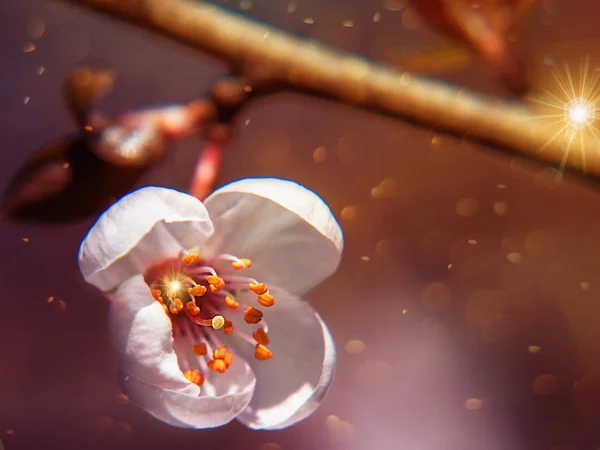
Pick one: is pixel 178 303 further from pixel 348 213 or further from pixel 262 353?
pixel 348 213

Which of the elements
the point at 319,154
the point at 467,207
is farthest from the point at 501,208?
the point at 319,154

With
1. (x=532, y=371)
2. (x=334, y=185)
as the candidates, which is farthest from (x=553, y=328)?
(x=334, y=185)

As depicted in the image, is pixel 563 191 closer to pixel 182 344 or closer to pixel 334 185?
pixel 334 185

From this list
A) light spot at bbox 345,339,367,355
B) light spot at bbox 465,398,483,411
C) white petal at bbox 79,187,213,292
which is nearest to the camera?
white petal at bbox 79,187,213,292

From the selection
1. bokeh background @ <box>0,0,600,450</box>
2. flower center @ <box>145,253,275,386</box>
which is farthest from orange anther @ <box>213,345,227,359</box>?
bokeh background @ <box>0,0,600,450</box>

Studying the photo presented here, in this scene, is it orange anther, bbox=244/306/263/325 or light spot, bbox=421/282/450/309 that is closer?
orange anther, bbox=244/306/263/325

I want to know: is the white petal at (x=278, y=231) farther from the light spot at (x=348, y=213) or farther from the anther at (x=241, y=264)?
the light spot at (x=348, y=213)

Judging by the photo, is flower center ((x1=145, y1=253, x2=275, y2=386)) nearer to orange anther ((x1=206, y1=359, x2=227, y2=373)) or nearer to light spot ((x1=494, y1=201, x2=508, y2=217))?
orange anther ((x1=206, y1=359, x2=227, y2=373))
